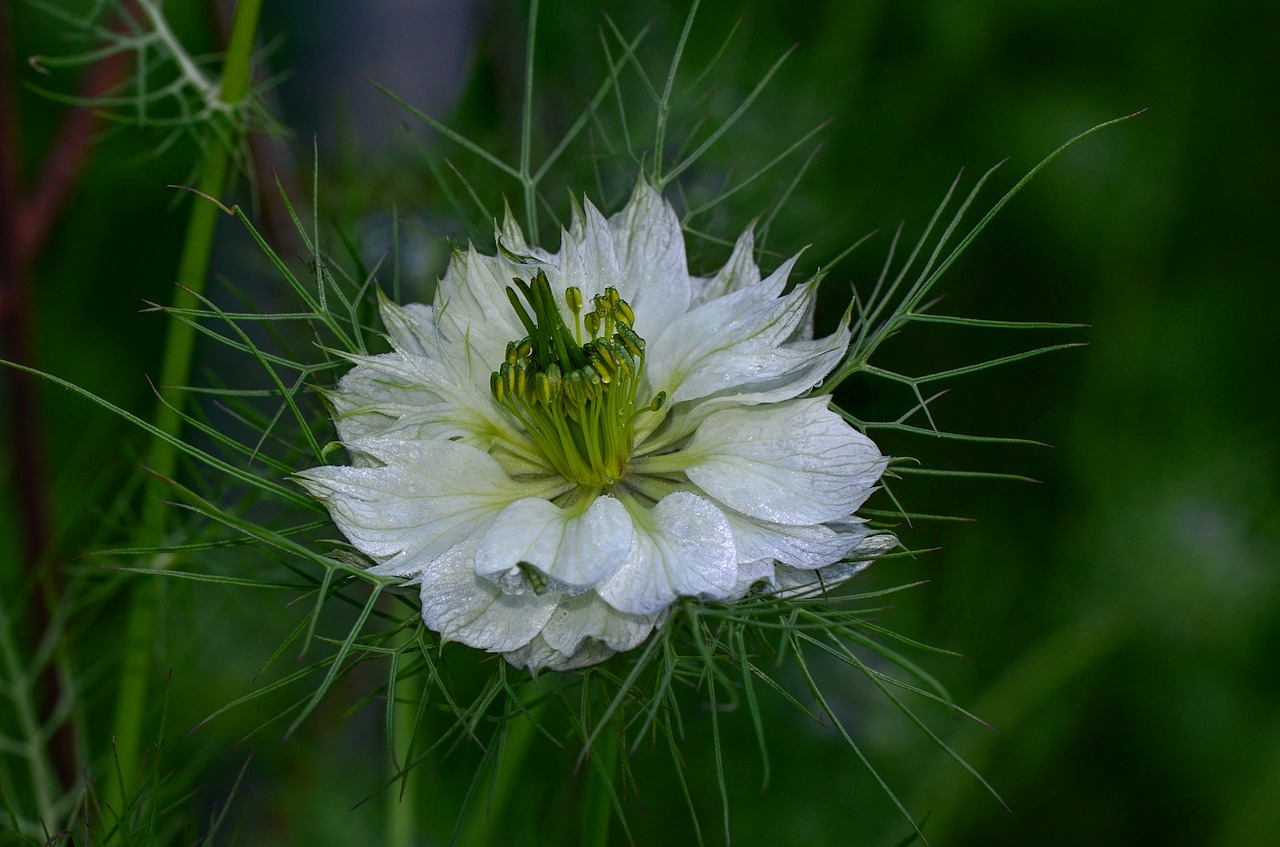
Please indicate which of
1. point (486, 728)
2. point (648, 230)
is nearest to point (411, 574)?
point (648, 230)

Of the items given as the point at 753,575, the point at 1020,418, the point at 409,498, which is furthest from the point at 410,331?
the point at 1020,418

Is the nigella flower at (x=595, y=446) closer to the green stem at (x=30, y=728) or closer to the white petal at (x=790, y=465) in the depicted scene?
the white petal at (x=790, y=465)

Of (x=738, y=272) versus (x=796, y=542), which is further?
(x=738, y=272)

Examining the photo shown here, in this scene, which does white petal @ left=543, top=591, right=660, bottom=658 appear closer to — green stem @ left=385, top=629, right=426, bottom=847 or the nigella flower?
the nigella flower

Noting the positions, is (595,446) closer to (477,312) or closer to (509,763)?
(477,312)

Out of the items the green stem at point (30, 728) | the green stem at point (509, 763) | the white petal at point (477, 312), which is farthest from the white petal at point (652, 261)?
the green stem at point (30, 728)

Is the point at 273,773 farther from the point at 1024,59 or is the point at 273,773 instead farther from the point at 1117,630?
the point at 1024,59
